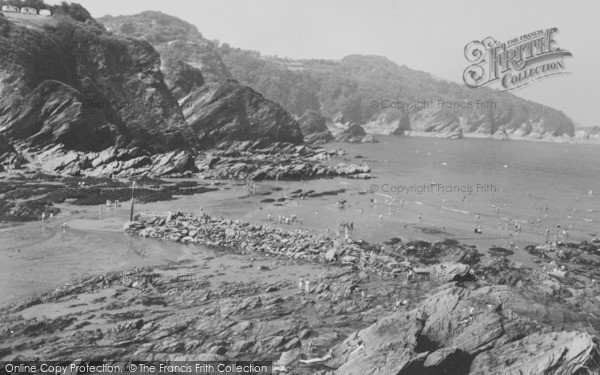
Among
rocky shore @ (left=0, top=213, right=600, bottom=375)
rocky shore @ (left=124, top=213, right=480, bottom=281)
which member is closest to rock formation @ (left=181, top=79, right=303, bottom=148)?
rocky shore @ (left=124, top=213, right=480, bottom=281)

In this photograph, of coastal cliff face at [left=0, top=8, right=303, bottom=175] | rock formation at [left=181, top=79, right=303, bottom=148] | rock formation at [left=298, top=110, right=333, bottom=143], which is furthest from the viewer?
rock formation at [left=298, top=110, right=333, bottom=143]

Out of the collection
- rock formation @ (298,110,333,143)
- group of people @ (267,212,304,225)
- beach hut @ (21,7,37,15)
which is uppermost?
beach hut @ (21,7,37,15)

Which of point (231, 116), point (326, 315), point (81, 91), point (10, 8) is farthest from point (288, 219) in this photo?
point (10, 8)

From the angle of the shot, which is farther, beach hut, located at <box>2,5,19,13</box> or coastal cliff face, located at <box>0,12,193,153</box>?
beach hut, located at <box>2,5,19,13</box>

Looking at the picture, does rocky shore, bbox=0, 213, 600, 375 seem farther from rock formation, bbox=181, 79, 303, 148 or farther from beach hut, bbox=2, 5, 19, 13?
beach hut, bbox=2, 5, 19, 13

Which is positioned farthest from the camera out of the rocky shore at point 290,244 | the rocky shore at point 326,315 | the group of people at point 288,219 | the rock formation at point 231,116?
the rock formation at point 231,116

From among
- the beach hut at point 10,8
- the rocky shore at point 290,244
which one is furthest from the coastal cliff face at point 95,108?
the rocky shore at point 290,244

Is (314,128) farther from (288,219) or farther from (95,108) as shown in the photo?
(288,219)

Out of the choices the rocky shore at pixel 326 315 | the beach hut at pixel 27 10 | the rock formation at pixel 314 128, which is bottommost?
the rocky shore at pixel 326 315

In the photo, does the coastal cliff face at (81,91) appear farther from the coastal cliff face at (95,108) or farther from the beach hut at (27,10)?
the beach hut at (27,10)

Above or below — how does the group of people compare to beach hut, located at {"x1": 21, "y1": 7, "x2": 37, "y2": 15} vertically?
below

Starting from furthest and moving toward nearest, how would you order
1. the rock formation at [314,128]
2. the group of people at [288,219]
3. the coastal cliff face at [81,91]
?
the rock formation at [314,128], the coastal cliff face at [81,91], the group of people at [288,219]

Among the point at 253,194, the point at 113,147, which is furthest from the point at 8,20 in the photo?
the point at 253,194
